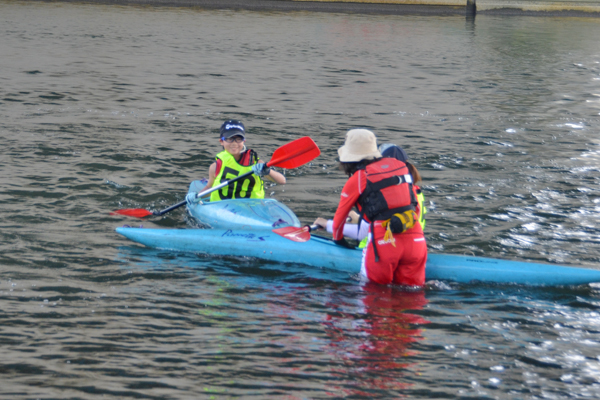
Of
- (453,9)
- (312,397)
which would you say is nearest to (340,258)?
(312,397)

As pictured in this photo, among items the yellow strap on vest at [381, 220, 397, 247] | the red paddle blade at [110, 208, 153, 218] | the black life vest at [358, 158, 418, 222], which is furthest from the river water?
the black life vest at [358, 158, 418, 222]

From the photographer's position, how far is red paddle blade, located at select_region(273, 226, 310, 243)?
19.5 ft

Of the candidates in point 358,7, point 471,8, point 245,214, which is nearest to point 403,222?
point 245,214

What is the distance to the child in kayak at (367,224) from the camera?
5211 millimetres

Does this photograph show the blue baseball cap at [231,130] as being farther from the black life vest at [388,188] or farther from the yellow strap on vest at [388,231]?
the yellow strap on vest at [388,231]

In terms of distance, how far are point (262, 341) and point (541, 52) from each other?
21664 millimetres

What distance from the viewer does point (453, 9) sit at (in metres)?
34.8

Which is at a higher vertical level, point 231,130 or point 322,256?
point 231,130

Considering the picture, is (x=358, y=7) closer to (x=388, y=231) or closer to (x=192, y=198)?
(x=192, y=198)

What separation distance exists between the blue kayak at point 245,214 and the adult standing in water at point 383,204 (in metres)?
1.38

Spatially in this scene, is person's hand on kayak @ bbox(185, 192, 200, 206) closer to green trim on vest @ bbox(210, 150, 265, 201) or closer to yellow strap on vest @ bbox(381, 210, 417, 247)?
green trim on vest @ bbox(210, 150, 265, 201)

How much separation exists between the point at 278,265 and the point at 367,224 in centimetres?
89

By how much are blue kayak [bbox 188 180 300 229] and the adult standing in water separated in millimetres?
1384

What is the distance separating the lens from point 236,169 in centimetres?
690
